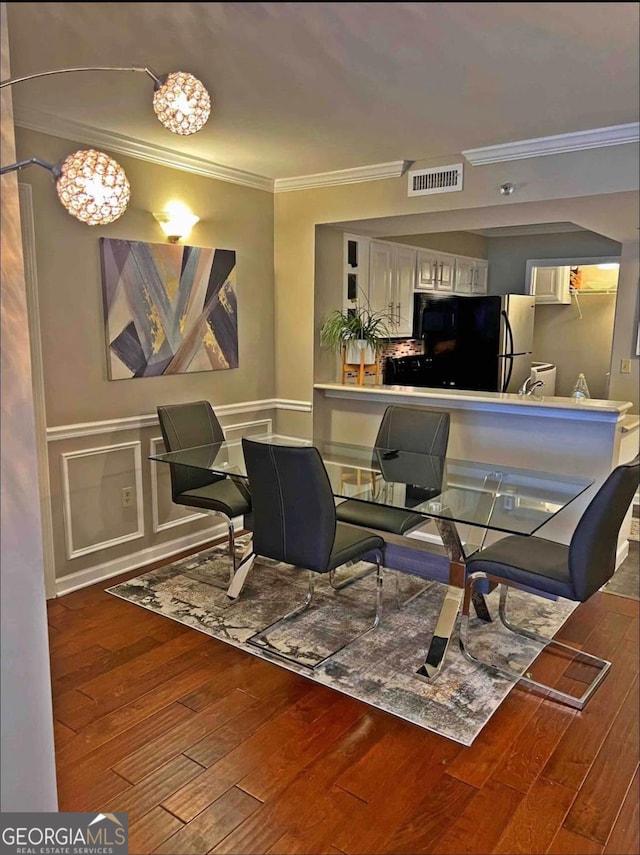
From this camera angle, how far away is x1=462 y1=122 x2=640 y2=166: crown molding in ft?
8.71

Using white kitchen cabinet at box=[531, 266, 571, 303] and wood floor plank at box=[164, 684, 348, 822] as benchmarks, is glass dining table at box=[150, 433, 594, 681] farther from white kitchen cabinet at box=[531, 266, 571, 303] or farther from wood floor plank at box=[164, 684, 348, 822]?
white kitchen cabinet at box=[531, 266, 571, 303]

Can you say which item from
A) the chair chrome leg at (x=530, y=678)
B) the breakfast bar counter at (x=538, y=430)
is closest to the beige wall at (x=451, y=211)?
the breakfast bar counter at (x=538, y=430)

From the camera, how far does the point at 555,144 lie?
283 centimetres

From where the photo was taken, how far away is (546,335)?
6250 mm

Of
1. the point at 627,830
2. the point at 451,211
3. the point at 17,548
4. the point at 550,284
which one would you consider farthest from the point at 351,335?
the point at 17,548

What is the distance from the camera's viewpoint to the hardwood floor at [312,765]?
167 cm

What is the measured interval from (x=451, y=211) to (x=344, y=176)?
2.37 ft

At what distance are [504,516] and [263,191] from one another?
8.85ft

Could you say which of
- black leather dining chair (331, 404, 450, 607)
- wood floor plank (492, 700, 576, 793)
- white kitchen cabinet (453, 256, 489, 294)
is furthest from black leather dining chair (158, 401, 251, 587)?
white kitchen cabinet (453, 256, 489, 294)

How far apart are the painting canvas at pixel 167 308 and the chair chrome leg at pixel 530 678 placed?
205 cm

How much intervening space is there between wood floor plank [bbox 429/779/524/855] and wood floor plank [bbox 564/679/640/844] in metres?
0.16

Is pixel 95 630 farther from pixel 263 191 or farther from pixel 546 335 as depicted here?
pixel 546 335

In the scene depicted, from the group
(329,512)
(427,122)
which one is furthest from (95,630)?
(427,122)

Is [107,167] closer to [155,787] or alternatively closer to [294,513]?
[294,513]
